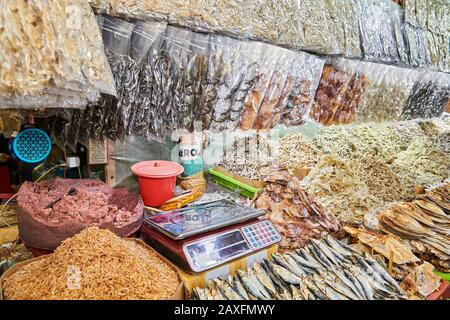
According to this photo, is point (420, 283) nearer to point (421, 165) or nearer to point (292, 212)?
point (292, 212)

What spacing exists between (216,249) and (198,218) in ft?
0.88

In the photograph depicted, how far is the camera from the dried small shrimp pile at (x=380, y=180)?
3.21 meters

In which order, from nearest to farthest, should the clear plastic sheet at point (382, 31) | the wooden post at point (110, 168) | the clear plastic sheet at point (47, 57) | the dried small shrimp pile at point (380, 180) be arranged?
the clear plastic sheet at point (47, 57), the wooden post at point (110, 168), the dried small shrimp pile at point (380, 180), the clear plastic sheet at point (382, 31)

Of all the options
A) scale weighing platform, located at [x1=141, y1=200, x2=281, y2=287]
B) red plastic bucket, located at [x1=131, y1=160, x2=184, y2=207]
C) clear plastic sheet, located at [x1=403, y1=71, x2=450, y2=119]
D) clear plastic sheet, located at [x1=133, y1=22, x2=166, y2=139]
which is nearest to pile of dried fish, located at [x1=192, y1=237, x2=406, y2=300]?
scale weighing platform, located at [x1=141, y1=200, x2=281, y2=287]

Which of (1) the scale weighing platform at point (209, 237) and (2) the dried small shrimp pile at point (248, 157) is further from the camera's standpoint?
(2) the dried small shrimp pile at point (248, 157)

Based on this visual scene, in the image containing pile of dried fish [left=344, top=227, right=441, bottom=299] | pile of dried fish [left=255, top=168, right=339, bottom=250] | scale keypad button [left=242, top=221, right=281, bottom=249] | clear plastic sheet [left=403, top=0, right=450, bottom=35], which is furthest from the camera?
clear plastic sheet [left=403, top=0, right=450, bottom=35]

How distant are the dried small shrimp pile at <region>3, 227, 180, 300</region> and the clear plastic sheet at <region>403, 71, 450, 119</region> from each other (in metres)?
5.68

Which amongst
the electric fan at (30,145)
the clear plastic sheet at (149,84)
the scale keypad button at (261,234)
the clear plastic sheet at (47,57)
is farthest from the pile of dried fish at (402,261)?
the electric fan at (30,145)

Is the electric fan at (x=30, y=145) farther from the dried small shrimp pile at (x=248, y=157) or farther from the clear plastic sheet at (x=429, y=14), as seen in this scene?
the clear plastic sheet at (x=429, y=14)

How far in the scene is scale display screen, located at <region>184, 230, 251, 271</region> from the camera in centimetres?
160

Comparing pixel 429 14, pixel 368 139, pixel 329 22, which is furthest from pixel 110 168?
pixel 429 14

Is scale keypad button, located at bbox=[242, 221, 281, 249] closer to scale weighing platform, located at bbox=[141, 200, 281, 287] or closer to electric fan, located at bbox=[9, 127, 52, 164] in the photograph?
scale weighing platform, located at bbox=[141, 200, 281, 287]

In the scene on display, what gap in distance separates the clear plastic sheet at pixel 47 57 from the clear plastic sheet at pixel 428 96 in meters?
5.60

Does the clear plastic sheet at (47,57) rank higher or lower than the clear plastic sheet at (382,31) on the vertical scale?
lower
